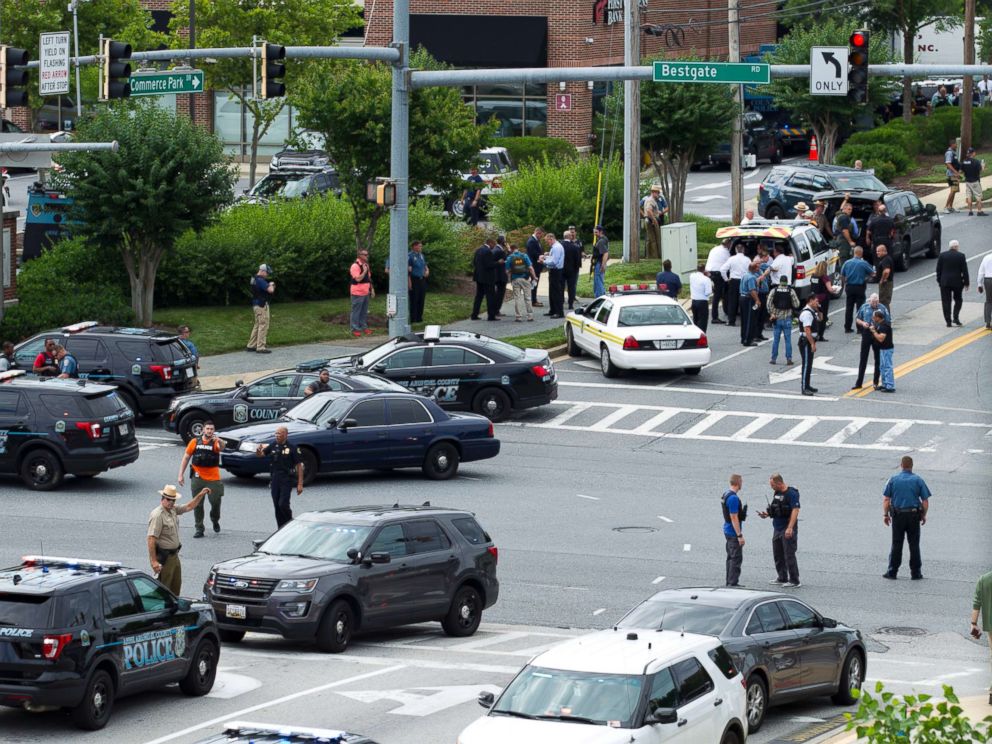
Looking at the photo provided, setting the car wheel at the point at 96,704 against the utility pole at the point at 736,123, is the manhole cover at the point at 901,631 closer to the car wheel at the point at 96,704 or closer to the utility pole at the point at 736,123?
the car wheel at the point at 96,704

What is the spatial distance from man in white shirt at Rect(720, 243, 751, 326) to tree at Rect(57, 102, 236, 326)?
10.6 metres

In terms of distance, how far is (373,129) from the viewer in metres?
37.3

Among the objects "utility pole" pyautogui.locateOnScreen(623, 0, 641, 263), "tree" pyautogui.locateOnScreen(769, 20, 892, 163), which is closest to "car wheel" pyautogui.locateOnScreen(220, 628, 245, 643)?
"utility pole" pyautogui.locateOnScreen(623, 0, 641, 263)

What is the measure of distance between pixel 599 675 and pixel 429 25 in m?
56.2

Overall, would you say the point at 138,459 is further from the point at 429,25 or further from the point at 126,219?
the point at 429,25

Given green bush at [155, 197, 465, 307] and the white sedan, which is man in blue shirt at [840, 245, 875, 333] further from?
green bush at [155, 197, 465, 307]

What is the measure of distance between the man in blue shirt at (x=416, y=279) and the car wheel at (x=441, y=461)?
1051 cm

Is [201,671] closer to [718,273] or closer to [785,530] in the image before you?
[785,530]

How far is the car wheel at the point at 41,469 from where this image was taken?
25.0m

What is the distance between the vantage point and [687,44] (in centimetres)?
7138

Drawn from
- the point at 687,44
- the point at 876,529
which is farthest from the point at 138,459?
the point at 687,44

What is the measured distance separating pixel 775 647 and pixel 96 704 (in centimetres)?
580

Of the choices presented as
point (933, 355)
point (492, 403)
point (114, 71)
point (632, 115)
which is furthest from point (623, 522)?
point (632, 115)

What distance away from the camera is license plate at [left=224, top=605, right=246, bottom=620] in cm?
1752
